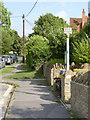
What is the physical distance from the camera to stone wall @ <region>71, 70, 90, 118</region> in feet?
20.6

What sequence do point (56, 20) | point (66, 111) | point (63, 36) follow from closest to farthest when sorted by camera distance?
1. point (66, 111)
2. point (63, 36)
3. point (56, 20)

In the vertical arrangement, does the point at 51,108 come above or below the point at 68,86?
below

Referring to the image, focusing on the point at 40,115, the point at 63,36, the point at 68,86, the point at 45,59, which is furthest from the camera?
the point at 45,59

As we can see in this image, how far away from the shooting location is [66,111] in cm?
824

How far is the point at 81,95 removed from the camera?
6805 millimetres

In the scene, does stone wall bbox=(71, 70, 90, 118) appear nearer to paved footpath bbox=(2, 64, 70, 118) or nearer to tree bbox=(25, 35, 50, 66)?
paved footpath bbox=(2, 64, 70, 118)

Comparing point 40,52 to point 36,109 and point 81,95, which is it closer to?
point 36,109

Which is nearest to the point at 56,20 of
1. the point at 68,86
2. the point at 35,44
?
the point at 35,44

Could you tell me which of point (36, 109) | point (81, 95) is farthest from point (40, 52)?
point (81, 95)

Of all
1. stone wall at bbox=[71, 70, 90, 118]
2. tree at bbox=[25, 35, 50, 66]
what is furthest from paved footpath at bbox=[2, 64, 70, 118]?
tree at bbox=[25, 35, 50, 66]

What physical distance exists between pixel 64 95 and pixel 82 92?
2907mm

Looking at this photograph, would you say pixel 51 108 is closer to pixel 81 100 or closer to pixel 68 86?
pixel 68 86

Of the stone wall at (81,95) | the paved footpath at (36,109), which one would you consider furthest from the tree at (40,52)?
the stone wall at (81,95)

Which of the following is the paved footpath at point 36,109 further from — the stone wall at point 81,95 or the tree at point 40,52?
the tree at point 40,52
